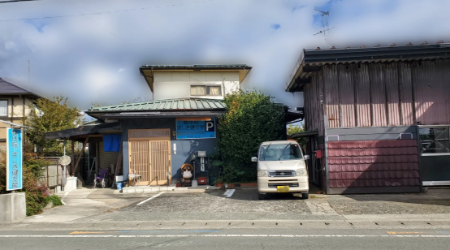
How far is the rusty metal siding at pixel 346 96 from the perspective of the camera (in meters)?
12.9

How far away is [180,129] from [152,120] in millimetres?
1379

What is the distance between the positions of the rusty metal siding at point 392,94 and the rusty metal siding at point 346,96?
4.23 ft

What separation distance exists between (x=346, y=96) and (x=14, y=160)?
10930mm

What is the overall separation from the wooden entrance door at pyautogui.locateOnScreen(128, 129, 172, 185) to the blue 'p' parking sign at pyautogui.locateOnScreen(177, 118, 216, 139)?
67 centimetres

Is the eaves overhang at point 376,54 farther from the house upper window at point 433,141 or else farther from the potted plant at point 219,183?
the potted plant at point 219,183

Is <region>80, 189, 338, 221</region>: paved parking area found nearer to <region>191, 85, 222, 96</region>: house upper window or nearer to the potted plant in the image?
the potted plant

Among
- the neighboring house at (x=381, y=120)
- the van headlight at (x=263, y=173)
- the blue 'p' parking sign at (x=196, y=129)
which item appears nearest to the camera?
the van headlight at (x=263, y=173)

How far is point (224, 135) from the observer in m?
15.5

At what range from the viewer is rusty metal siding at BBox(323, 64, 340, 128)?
510 inches


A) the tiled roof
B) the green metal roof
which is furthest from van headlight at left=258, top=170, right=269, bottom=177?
the tiled roof

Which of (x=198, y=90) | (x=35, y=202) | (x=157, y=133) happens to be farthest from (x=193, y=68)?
(x=35, y=202)

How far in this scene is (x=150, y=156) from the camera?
16.3m

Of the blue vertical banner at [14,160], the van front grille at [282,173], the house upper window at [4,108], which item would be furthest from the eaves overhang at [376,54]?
the house upper window at [4,108]

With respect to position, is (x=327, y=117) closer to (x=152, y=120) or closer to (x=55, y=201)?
(x=152, y=120)
